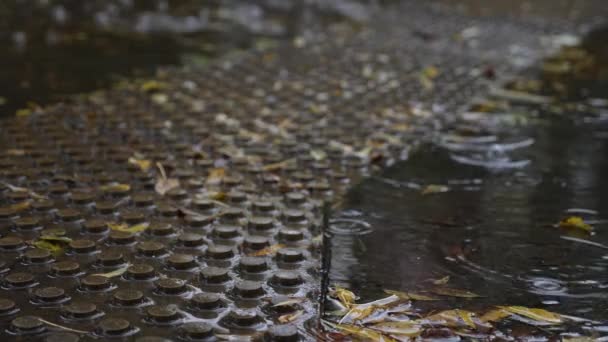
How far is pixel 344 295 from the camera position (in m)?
2.83

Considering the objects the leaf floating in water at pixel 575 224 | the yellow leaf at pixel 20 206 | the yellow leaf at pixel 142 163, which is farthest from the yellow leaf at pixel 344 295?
the yellow leaf at pixel 142 163

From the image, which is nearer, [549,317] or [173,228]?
[549,317]

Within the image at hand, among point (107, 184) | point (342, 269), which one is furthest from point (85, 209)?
point (342, 269)

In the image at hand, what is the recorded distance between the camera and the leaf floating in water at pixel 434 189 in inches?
158

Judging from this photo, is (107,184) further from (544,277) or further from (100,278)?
(544,277)

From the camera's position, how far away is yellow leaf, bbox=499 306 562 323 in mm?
2701

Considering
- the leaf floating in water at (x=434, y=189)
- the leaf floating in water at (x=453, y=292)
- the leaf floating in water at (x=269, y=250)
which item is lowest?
the leaf floating in water at (x=453, y=292)

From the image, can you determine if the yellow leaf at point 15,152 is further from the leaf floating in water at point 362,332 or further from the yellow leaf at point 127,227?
the leaf floating in water at point 362,332

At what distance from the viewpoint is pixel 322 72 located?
260 inches

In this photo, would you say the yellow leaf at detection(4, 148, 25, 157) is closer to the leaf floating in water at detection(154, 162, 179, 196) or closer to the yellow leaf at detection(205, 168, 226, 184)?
the leaf floating in water at detection(154, 162, 179, 196)

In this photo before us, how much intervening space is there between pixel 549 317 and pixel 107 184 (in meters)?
1.99

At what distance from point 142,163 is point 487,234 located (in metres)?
1.65

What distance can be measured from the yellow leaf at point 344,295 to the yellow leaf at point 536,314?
478mm

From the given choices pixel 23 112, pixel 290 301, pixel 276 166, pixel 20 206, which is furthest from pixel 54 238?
pixel 23 112
